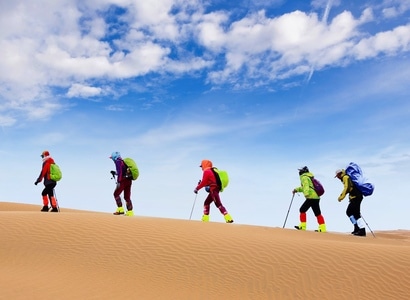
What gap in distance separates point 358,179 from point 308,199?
155 cm

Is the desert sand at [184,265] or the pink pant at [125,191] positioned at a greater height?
the pink pant at [125,191]

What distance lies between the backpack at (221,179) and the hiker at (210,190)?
6cm

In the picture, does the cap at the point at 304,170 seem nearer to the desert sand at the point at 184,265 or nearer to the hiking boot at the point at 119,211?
the desert sand at the point at 184,265

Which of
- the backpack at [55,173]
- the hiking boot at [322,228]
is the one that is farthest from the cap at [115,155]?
the hiking boot at [322,228]

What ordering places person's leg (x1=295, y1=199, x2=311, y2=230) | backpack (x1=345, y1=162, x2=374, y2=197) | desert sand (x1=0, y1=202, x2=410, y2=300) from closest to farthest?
desert sand (x1=0, y1=202, x2=410, y2=300), backpack (x1=345, y1=162, x2=374, y2=197), person's leg (x1=295, y1=199, x2=311, y2=230)

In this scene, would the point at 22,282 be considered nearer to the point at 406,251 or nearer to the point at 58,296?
the point at 58,296

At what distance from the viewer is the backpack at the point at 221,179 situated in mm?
13867

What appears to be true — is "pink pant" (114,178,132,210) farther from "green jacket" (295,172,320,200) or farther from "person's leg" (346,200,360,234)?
"person's leg" (346,200,360,234)

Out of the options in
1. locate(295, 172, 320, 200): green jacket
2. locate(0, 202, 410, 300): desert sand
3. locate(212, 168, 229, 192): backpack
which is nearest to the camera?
locate(0, 202, 410, 300): desert sand

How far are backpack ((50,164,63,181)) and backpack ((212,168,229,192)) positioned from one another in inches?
185

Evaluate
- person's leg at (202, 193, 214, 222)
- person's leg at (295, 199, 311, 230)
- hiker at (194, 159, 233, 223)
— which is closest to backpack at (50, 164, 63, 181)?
hiker at (194, 159, 233, 223)

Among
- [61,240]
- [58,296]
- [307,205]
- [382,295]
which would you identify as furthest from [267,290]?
[307,205]

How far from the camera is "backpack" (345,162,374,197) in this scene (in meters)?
13.2

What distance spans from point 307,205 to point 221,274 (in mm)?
6638
